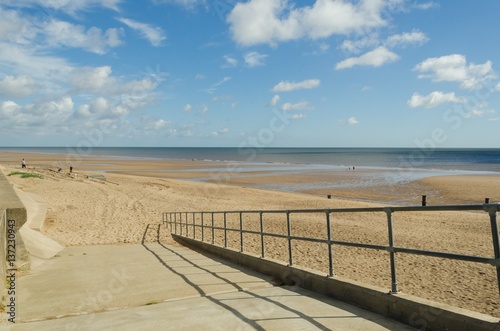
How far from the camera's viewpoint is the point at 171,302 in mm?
5027

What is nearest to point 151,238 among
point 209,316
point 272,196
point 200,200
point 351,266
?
point 351,266

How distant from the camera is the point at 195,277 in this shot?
656cm

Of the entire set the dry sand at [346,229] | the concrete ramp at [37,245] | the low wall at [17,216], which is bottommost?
the dry sand at [346,229]

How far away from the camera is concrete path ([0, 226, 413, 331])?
412 centimetres

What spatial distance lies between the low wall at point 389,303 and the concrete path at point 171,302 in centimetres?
12

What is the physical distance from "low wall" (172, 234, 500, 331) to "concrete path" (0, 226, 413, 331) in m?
0.12

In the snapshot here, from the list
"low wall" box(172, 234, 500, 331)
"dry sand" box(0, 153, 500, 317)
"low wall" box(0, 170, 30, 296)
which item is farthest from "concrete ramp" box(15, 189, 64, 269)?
"low wall" box(172, 234, 500, 331)

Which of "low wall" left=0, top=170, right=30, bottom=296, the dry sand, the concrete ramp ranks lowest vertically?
the dry sand

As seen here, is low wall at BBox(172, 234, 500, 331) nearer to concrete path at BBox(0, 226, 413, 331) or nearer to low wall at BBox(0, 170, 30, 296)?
concrete path at BBox(0, 226, 413, 331)

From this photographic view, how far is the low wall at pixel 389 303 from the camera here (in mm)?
3547

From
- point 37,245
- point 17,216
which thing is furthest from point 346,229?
point 17,216

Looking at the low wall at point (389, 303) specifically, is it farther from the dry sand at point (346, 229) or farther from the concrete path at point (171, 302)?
the dry sand at point (346, 229)

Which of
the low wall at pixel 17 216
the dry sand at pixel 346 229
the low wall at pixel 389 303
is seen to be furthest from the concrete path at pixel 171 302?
the dry sand at pixel 346 229

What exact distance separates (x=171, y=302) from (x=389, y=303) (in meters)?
2.47
